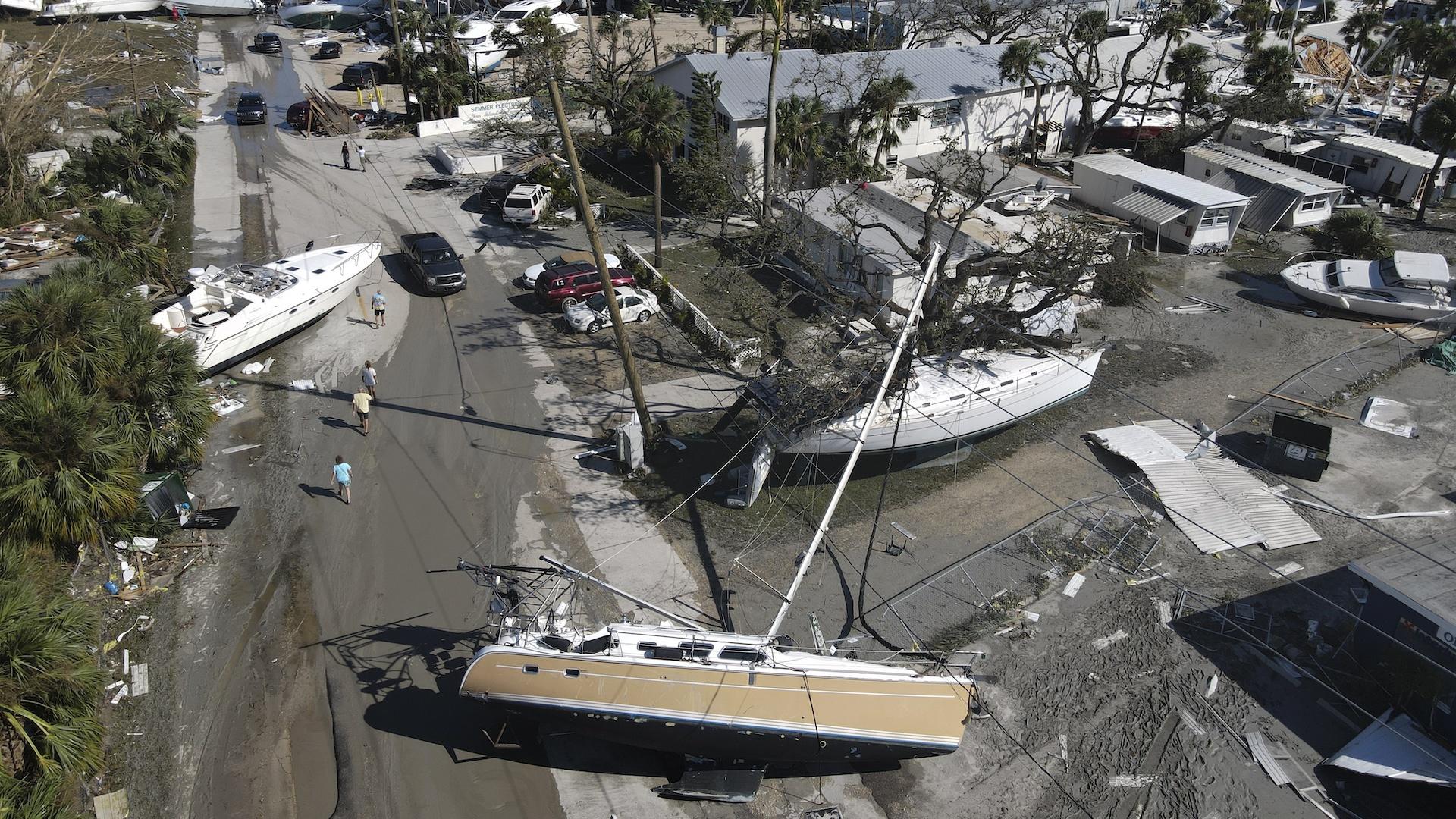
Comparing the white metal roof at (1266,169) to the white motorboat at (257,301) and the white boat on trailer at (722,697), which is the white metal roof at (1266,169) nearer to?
the white boat on trailer at (722,697)

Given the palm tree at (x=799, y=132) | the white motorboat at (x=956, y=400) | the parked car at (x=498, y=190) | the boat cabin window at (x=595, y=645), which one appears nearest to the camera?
the boat cabin window at (x=595, y=645)

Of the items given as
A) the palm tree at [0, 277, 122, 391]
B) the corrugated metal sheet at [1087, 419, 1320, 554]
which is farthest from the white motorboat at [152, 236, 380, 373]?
the corrugated metal sheet at [1087, 419, 1320, 554]

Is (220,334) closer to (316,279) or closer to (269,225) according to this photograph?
(316,279)

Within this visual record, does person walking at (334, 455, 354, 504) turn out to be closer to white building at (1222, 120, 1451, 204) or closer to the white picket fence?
the white picket fence

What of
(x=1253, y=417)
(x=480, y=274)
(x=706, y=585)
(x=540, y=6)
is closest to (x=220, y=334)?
(x=480, y=274)

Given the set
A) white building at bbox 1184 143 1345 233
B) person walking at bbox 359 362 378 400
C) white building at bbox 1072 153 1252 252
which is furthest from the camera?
white building at bbox 1184 143 1345 233

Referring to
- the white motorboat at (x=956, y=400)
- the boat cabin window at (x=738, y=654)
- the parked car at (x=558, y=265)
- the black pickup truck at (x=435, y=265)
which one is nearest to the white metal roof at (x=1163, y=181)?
the white motorboat at (x=956, y=400)

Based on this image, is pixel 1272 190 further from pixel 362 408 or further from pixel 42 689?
pixel 42 689
